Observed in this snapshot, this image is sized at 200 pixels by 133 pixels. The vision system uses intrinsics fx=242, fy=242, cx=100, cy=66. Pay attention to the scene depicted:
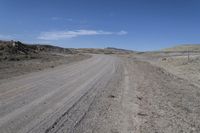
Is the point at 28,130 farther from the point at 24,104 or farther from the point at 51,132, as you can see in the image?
the point at 24,104

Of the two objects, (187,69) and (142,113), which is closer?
(142,113)

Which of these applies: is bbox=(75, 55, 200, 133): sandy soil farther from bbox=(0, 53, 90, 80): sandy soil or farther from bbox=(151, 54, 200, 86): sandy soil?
bbox=(0, 53, 90, 80): sandy soil

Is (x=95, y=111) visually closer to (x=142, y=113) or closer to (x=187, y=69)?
(x=142, y=113)

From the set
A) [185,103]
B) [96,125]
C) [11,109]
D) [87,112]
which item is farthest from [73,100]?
[185,103]

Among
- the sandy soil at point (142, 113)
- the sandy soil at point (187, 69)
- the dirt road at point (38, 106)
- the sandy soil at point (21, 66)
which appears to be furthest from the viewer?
the sandy soil at point (187, 69)

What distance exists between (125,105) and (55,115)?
2.61m

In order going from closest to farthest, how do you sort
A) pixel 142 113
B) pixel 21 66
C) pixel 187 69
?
pixel 142 113 < pixel 21 66 < pixel 187 69

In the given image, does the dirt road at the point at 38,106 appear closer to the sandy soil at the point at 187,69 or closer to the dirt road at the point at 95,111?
the dirt road at the point at 95,111

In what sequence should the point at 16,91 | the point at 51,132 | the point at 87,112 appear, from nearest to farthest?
the point at 51,132 < the point at 87,112 < the point at 16,91

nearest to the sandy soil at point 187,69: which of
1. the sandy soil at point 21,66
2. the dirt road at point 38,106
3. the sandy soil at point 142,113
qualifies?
the sandy soil at point 142,113

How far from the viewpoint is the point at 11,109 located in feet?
23.8

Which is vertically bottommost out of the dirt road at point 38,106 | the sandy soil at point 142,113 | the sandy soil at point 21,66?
the sandy soil at point 142,113

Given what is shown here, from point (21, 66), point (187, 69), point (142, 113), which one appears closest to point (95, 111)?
point (142, 113)

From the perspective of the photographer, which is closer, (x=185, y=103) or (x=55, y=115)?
(x=55, y=115)
